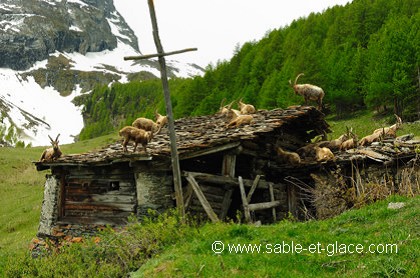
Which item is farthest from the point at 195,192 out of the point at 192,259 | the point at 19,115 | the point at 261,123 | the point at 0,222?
the point at 19,115

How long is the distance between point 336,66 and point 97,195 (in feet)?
118

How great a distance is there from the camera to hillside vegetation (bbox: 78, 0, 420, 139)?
38.9m

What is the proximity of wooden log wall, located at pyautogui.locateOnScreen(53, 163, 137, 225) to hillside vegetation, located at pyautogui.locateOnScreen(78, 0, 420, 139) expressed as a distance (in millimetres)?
28536

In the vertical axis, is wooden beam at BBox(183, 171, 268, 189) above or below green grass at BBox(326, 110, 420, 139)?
below

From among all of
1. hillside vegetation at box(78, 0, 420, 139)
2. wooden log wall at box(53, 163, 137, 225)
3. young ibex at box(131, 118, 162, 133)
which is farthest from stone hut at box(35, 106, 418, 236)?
hillside vegetation at box(78, 0, 420, 139)

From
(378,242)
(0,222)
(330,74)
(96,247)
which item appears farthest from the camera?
(330,74)

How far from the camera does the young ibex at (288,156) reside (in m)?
15.5

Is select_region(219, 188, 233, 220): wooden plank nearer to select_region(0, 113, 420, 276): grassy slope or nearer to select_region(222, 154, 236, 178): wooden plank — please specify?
select_region(222, 154, 236, 178): wooden plank

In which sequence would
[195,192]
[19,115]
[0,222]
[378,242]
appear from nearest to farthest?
1. [378,242]
2. [195,192]
3. [0,222]
4. [19,115]

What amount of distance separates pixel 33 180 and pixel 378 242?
35.7 metres

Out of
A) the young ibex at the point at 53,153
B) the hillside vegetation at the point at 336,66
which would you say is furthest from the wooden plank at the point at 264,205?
the hillside vegetation at the point at 336,66

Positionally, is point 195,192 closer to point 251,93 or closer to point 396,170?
point 396,170

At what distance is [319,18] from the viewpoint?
7288cm

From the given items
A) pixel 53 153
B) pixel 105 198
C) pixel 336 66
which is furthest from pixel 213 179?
pixel 336 66
